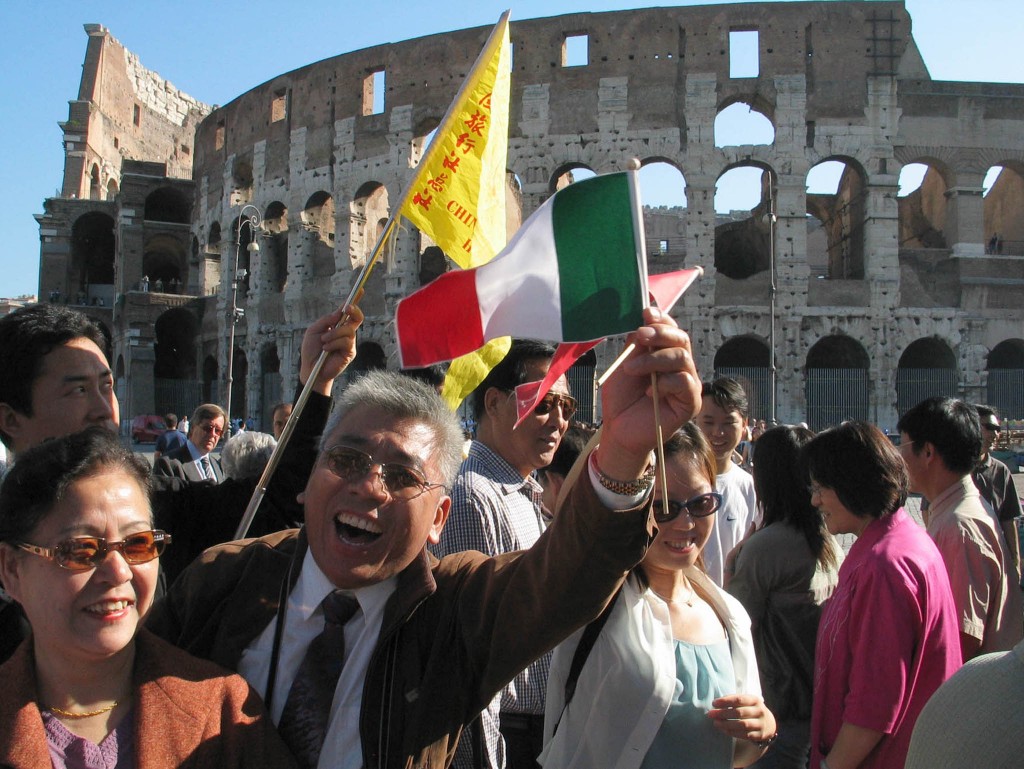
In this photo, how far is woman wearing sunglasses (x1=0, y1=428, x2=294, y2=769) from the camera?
144 cm

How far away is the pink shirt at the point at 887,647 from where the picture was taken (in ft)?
7.47

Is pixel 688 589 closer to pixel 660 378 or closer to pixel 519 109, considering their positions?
pixel 660 378

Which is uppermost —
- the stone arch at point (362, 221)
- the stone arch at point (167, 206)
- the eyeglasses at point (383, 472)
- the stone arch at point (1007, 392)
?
the stone arch at point (167, 206)

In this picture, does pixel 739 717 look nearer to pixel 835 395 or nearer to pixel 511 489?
pixel 511 489

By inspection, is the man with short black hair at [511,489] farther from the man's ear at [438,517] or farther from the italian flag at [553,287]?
the italian flag at [553,287]

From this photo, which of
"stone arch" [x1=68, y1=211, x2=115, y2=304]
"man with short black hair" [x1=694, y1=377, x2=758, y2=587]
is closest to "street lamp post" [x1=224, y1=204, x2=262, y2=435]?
"stone arch" [x1=68, y1=211, x2=115, y2=304]

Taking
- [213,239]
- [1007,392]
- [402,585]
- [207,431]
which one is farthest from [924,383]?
[213,239]

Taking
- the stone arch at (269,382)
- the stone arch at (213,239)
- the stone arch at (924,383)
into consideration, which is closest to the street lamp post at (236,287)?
the stone arch at (269,382)

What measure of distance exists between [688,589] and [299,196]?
873 inches

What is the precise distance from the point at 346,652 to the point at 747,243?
23.0 meters

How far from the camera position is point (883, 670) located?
2.28m

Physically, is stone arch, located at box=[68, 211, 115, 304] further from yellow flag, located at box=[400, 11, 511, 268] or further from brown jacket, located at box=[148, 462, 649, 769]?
brown jacket, located at box=[148, 462, 649, 769]

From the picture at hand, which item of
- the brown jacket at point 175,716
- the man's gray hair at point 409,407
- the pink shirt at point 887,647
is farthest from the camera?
the pink shirt at point 887,647

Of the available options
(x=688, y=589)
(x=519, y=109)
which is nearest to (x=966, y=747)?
(x=688, y=589)
